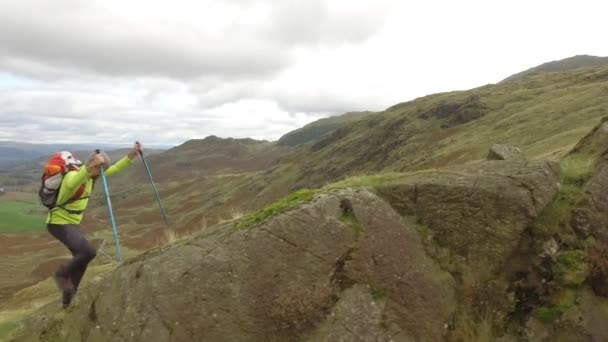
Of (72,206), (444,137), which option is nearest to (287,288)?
(72,206)

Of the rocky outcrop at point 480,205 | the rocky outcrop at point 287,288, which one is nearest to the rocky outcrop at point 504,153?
the rocky outcrop at point 480,205

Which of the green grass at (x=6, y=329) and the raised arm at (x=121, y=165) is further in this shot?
the green grass at (x=6, y=329)

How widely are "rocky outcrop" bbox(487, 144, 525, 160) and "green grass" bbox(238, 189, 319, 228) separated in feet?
15.6

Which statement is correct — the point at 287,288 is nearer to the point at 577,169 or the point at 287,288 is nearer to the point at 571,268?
the point at 571,268

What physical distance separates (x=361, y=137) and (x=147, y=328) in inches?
3643

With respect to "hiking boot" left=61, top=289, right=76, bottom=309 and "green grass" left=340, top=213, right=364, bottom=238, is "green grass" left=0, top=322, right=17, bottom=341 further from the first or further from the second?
"green grass" left=340, top=213, right=364, bottom=238

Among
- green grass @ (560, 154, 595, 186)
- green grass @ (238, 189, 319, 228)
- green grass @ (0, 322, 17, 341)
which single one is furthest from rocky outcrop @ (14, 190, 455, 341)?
green grass @ (560, 154, 595, 186)

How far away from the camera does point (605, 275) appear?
8945 mm

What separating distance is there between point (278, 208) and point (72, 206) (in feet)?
14.2

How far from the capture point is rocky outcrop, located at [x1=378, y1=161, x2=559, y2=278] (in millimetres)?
9484

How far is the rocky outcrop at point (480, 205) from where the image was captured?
373 inches

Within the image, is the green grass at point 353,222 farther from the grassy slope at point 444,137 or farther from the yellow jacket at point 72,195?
the grassy slope at point 444,137

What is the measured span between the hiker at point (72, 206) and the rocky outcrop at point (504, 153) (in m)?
8.63

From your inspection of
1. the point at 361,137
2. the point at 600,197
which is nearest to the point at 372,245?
the point at 600,197
